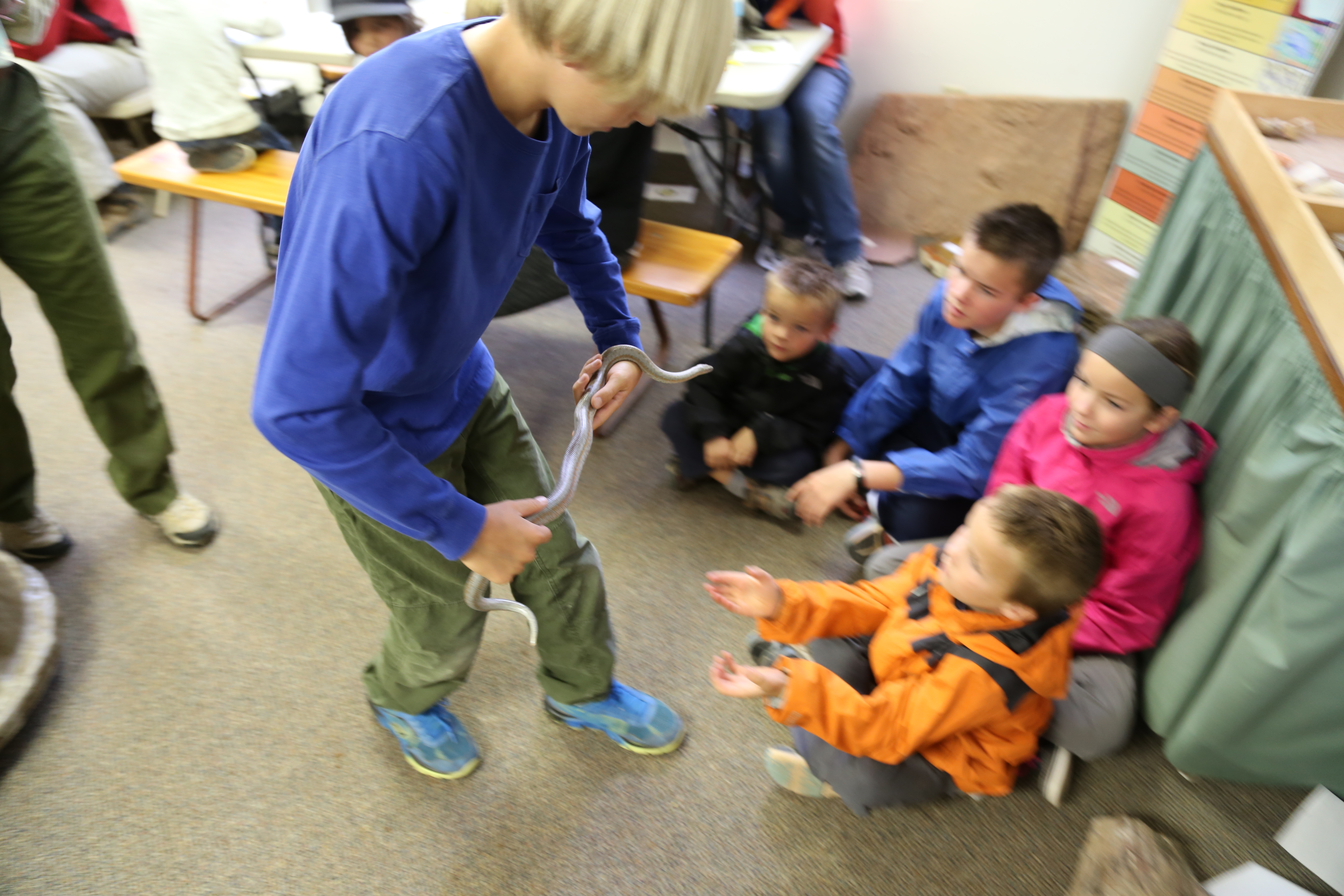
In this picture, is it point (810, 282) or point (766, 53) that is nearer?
point (810, 282)

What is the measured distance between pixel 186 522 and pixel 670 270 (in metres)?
1.32

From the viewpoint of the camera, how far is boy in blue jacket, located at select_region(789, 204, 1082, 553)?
→ 60.6 inches

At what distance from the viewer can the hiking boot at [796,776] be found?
1.36 m

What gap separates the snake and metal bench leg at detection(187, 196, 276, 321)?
1804mm

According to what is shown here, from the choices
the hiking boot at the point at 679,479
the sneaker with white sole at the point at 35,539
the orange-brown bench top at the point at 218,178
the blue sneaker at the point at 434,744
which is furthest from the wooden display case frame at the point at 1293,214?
the sneaker with white sole at the point at 35,539

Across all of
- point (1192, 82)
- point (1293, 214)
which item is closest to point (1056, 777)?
point (1293, 214)

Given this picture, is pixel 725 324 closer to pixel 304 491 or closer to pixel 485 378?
pixel 304 491

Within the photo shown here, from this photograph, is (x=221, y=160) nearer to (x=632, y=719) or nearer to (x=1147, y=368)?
(x=632, y=719)

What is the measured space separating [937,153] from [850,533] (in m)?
1.92

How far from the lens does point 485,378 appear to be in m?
1.07

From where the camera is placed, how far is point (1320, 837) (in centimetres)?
128

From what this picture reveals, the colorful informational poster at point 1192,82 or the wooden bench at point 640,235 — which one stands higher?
the colorful informational poster at point 1192,82

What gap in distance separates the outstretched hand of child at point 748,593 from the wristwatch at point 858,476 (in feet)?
1.47

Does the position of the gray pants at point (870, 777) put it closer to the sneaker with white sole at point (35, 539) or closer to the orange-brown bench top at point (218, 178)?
the sneaker with white sole at point (35, 539)
